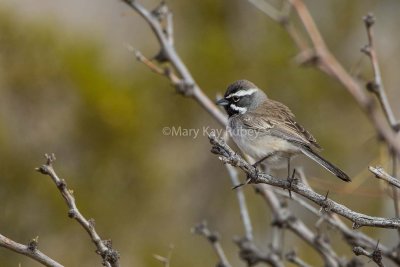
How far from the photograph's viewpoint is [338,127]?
28.1 feet

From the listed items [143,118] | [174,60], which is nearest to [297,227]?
[174,60]

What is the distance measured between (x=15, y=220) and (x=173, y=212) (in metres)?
1.89

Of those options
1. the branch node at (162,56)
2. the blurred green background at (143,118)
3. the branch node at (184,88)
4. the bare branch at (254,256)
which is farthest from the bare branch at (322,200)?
the blurred green background at (143,118)

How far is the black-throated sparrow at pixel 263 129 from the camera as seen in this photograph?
4.86 metres

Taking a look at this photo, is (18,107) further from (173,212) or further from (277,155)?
(277,155)

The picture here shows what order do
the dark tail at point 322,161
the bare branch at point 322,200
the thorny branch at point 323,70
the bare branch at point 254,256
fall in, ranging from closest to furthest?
the thorny branch at point 323,70 < the bare branch at point 322,200 < the bare branch at point 254,256 < the dark tail at point 322,161

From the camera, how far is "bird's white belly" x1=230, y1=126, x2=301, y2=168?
4871 mm

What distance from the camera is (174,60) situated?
191 inches

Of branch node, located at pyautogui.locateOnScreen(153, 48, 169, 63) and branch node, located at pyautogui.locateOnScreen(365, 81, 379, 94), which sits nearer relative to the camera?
branch node, located at pyautogui.locateOnScreen(365, 81, 379, 94)

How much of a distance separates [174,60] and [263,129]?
0.83 meters

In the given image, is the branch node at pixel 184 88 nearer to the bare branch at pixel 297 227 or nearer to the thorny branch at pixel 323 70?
the thorny branch at pixel 323 70

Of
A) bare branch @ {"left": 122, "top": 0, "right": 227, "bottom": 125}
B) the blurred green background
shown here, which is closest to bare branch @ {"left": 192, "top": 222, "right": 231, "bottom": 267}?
bare branch @ {"left": 122, "top": 0, "right": 227, "bottom": 125}

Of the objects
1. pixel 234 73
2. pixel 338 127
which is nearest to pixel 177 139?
pixel 234 73

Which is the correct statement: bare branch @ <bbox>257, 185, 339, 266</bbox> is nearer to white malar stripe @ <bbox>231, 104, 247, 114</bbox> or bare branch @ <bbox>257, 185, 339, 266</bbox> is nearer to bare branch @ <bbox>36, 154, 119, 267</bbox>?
white malar stripe @ <bbox>231, 104, 247, 114</bbox>
